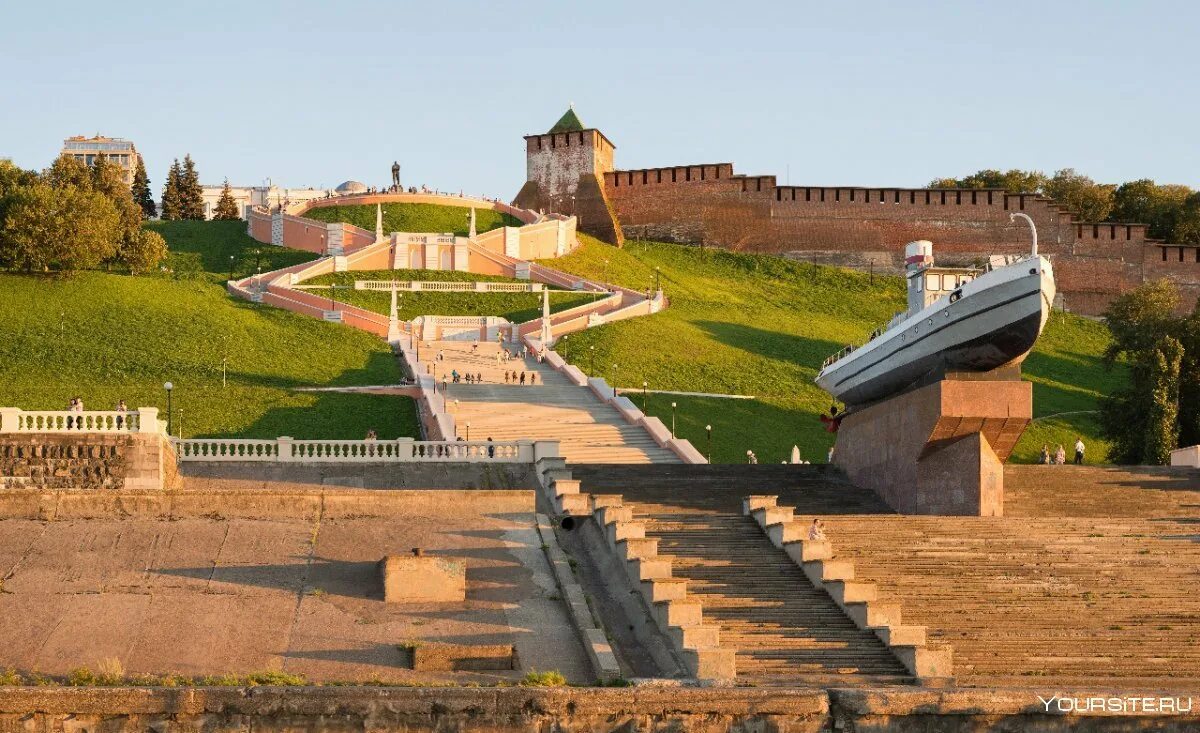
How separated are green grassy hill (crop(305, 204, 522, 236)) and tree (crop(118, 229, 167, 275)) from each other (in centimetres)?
1825

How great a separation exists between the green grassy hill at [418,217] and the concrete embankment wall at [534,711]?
7113 centimetres

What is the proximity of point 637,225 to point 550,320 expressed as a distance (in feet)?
95.5

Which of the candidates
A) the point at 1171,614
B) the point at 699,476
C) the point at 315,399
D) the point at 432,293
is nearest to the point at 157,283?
the point at 432,293

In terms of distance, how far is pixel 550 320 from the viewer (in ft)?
225

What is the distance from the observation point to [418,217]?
93.1 meters

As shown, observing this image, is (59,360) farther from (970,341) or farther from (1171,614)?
(1171,614)

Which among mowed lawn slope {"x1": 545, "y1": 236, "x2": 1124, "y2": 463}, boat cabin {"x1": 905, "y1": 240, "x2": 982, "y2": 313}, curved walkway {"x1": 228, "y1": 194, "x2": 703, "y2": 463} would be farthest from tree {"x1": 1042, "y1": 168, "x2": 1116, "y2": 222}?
boat cabin {"x1": 905, "y1": 240, "x2": 982, "y2": 313}

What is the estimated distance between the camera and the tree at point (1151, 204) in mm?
97125

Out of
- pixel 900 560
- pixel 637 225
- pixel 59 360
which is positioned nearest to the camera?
pixel 900 560

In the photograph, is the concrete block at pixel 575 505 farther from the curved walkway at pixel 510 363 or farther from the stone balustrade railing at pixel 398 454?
the curved walkway at pixel 510 363

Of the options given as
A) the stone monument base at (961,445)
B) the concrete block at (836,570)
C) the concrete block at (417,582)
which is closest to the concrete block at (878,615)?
the concrete block at (836,570)

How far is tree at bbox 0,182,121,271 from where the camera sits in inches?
2687

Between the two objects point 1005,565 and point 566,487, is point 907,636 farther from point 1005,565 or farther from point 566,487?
point 566,487

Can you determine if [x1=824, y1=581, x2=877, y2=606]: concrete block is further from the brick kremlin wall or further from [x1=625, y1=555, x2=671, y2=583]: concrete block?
the brick kremlin wall
